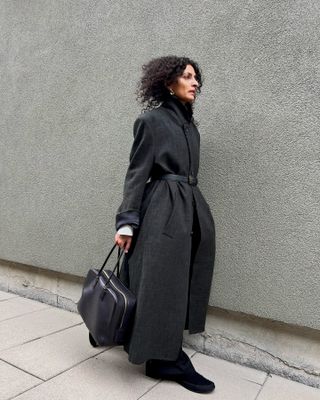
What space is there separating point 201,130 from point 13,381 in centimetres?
185

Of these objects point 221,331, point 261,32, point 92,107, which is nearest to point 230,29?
point 261,32

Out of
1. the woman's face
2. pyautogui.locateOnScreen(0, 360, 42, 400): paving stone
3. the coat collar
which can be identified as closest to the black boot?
pyautogui.locateOnScreen(0, 360, 42, 400): paving stone

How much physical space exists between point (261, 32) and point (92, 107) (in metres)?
1.42

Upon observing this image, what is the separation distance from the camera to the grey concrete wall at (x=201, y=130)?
2.12 metres

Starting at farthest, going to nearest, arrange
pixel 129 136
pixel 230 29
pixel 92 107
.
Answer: pixel 92 107 < pixel 129 136 < pixel 230 29

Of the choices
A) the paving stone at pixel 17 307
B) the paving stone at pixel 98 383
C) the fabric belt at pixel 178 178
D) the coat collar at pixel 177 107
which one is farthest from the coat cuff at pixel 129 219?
the paving stone at pixel 17 307

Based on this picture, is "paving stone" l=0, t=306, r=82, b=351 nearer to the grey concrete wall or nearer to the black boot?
the grey concrete wall

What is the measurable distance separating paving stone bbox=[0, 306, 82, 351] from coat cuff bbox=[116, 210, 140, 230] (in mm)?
1174

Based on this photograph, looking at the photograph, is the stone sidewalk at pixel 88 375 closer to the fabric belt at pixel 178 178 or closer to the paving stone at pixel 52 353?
the paving stone at pixel 52 353

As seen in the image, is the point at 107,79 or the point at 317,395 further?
the point at 107,79

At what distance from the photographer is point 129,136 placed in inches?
108

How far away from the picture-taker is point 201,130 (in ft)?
8.02

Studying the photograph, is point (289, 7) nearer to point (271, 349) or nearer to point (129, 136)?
point (129, 136)

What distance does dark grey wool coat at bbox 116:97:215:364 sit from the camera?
Answer: 1.87 m
